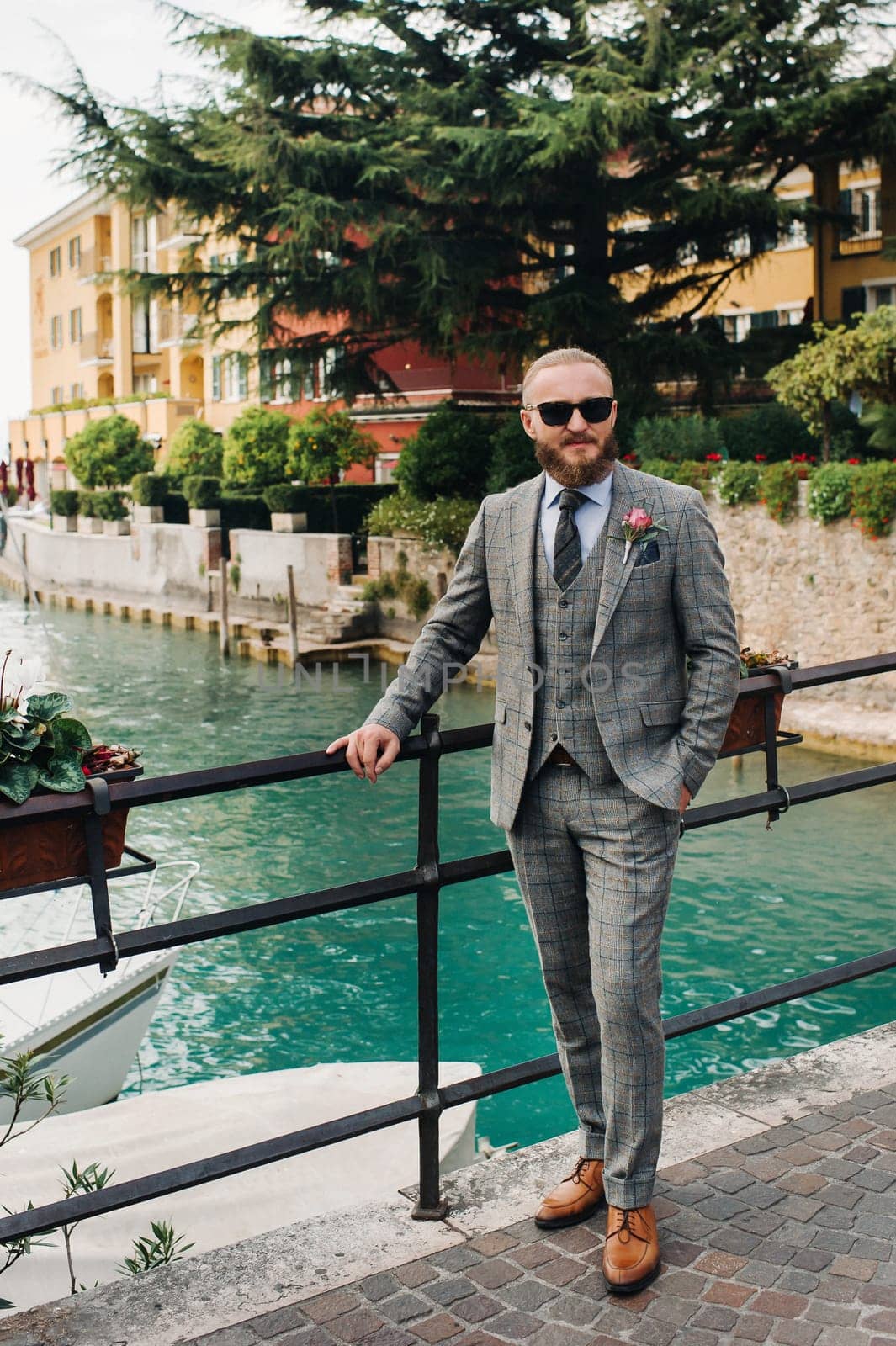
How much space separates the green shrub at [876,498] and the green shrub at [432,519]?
782 centimetres

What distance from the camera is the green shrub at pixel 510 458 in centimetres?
2275

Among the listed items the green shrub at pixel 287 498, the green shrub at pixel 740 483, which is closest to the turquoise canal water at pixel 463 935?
the green shrub at pixel 740 483

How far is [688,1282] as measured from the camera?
7.55ft

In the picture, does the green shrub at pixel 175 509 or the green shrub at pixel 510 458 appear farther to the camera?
the green shrub at pixel 175 509

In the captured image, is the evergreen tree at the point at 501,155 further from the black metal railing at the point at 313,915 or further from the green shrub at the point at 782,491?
the black metal railing at the point at 313,915

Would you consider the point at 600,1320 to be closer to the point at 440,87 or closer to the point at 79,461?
the point at 440,87

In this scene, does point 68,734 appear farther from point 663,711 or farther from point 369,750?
point 663,711

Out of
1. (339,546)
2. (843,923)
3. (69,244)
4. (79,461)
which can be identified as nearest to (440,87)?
(339,546)

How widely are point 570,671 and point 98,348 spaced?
5183 cm

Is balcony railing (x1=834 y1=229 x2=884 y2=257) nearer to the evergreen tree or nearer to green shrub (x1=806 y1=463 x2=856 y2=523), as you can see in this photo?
the evergreen tree

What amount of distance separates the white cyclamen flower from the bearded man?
0.52 meters

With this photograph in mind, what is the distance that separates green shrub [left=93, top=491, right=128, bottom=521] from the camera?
37.2 metres

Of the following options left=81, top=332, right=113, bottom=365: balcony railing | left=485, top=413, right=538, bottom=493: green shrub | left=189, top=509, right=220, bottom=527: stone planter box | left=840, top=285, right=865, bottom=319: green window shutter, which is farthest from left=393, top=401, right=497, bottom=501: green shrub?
left=81, top=332, right=113, bottom=365: balcony railing

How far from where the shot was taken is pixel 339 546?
26953mm
